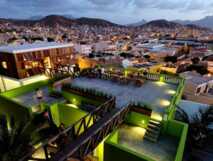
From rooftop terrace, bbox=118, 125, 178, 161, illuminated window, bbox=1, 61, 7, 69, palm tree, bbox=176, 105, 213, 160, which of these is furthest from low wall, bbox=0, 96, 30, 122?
palm tree, bbox=176, 105, 213, 160

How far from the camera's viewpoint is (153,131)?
967 centimetres

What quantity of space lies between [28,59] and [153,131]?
16902mm

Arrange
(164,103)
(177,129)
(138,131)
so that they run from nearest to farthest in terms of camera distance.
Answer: (177,129) < (138,131) < (164,103)

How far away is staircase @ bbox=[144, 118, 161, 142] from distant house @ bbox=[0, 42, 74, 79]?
647 inches

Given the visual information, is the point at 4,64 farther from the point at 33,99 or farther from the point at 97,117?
the point at 97,117

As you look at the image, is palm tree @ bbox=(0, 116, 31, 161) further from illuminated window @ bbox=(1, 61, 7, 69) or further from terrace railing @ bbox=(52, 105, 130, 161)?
illuminated window @ bbox=(1, 61, 7, 69)

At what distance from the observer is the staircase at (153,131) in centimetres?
948

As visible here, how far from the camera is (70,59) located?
2566 cm

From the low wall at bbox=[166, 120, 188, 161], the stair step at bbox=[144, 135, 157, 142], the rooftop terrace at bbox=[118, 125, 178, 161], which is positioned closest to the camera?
the rooftop terrace at bbox=[118, 125, 178, 161]

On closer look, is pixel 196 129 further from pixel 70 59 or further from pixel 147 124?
pixel 70 59

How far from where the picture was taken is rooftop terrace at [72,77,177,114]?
1205cm

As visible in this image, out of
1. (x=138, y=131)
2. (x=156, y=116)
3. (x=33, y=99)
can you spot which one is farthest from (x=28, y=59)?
(x=156, y=116)

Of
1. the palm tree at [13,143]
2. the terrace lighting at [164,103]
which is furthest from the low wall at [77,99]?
the palm tree at [13,143]

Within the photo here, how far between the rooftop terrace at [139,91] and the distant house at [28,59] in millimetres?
7332
